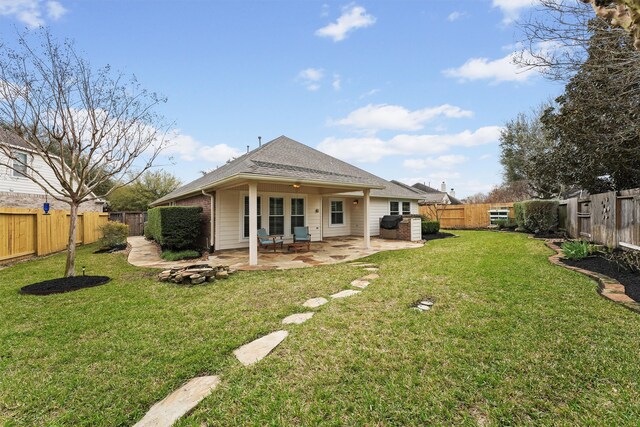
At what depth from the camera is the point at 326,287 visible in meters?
5.31

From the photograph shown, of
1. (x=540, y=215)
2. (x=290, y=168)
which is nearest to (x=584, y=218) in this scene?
(x=540, y=215)

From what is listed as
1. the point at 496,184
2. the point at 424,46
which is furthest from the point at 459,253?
the point at 496,184

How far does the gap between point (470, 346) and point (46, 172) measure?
2363cm

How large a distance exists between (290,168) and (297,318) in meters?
6.68

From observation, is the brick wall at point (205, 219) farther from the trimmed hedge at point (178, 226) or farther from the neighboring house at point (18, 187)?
the neighboring house at point (18, 187)

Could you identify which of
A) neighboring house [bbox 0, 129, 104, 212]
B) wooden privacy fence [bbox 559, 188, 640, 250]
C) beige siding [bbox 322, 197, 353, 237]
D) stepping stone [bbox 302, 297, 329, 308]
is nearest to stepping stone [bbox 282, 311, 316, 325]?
stepping stone [bbox 302, 297, 329, 308]

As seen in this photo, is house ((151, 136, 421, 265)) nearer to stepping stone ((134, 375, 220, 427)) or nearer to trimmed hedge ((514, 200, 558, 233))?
stepping stone ((134, 375, 220, 427))

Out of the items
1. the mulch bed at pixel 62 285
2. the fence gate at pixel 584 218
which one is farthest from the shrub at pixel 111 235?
the fence gate at pixel 584 218

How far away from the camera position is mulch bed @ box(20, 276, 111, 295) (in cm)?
520

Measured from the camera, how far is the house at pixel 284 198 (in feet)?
27.5

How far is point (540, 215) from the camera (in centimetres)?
1351

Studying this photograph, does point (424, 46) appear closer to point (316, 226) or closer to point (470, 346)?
point (316, 226)

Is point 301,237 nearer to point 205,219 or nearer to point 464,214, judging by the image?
point 205,219

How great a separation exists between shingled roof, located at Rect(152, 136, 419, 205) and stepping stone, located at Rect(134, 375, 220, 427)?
17.3 feet
